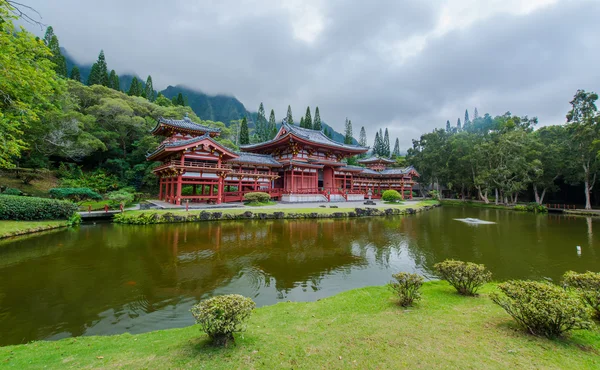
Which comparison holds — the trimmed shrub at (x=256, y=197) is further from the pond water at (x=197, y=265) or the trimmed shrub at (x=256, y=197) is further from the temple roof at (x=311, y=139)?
the pond water at (x=197, y=265)

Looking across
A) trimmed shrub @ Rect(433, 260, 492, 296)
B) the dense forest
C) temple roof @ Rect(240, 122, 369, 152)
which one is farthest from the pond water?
the dense forest

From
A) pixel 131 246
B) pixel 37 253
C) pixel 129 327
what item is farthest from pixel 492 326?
pixel 37 253

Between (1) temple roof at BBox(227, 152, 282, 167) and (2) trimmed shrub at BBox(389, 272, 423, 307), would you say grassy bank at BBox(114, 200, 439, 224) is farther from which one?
(2) trimmed shrub at BBox(389, 272, 423, 307)

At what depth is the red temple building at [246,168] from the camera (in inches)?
803

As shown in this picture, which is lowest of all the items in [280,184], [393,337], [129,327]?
[129,327]

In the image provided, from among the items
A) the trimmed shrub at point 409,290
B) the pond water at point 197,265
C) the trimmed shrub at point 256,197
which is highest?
the trimmed shrub at point 256,197

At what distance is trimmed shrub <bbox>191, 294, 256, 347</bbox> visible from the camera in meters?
3.16

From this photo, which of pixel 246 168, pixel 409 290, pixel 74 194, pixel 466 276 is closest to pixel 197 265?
pixel 409 290

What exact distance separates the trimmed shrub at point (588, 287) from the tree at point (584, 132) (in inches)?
1235

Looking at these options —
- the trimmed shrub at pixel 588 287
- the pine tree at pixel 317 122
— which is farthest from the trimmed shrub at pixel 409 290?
the pine tree at pixel 317 122

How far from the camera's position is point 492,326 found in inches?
144

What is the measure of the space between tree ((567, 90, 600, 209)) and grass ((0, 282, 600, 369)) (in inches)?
1312

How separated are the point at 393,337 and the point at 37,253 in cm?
1174

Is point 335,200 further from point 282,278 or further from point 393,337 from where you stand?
point 393,337
